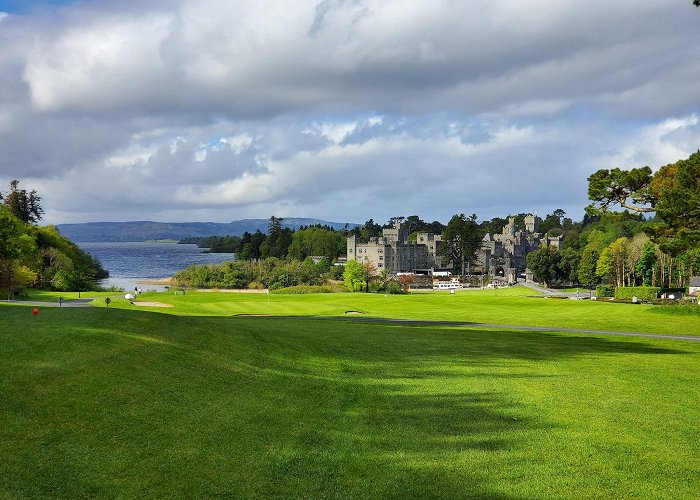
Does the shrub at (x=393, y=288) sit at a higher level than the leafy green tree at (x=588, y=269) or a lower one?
lower

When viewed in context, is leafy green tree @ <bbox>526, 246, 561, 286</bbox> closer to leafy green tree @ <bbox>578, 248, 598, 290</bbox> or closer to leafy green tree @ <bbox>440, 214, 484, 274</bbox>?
leafy green tree @ <bbox>578, 248, 598, 290</bbox>

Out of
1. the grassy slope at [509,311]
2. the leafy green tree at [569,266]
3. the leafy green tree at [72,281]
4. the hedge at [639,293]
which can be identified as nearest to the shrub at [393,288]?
the hedge at [639,293]

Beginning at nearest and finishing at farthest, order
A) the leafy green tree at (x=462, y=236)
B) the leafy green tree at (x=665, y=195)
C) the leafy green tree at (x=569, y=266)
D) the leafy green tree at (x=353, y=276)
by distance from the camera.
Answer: the leafy green tree at (x=665, y=195)
the leafy green tree at (x=353, y=276)
the leafy green tree at (x=569, y=266)
the leafy green tree at (x=462, y=236)

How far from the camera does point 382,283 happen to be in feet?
424

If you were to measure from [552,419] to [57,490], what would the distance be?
31.2ft

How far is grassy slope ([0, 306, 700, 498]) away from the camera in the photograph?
28.3 ft

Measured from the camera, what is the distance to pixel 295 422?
11516mm

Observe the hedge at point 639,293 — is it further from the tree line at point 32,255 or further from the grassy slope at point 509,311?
the tree line at point 32,255

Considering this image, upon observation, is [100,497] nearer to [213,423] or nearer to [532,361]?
[213,423]

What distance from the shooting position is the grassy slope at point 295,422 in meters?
8.62

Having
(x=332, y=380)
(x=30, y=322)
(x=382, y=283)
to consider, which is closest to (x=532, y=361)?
(x=332, y=380)

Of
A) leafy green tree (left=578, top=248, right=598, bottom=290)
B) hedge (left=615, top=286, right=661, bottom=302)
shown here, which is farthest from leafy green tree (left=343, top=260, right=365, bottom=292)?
hedge (left=615, top=286, right=661, bottom=302)

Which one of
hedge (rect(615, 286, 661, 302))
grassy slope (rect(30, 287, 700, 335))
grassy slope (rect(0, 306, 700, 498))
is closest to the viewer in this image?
grassy slope (rect(0, 306, 700, 498))

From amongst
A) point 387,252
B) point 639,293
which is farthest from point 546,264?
point 639,293
